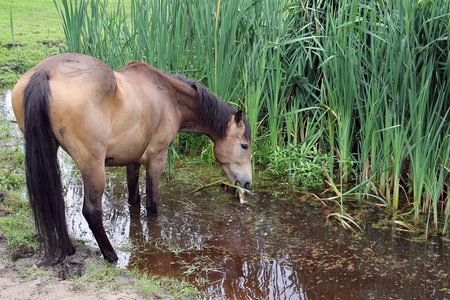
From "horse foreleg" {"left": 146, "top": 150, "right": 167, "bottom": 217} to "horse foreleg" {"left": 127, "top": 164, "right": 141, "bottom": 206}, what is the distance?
0.72 feet

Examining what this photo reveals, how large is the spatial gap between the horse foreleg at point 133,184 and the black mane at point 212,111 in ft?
2.51

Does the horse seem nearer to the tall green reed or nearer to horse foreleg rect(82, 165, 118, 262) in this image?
horse foreleg rect(82, 165, 118, 262)

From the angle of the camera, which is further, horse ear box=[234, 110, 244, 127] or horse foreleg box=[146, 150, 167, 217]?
horse ear box=[234, 110, 244, 127]

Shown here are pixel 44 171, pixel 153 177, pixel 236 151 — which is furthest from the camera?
pixel 236 151

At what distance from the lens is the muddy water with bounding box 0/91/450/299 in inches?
110

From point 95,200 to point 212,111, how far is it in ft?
4.91

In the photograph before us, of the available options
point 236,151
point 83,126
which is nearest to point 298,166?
point 236,151

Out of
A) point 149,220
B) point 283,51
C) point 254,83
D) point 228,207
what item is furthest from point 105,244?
point 283,51

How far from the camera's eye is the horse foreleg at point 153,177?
142 inches

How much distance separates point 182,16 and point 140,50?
0.58 meters

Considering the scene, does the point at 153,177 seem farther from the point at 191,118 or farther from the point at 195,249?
the point at 195,249

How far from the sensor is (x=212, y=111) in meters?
3.88

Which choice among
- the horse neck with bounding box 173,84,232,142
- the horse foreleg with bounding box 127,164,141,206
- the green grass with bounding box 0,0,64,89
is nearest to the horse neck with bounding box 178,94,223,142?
the horse neck with bounding box 173,84,232,142

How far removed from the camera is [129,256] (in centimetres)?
307
